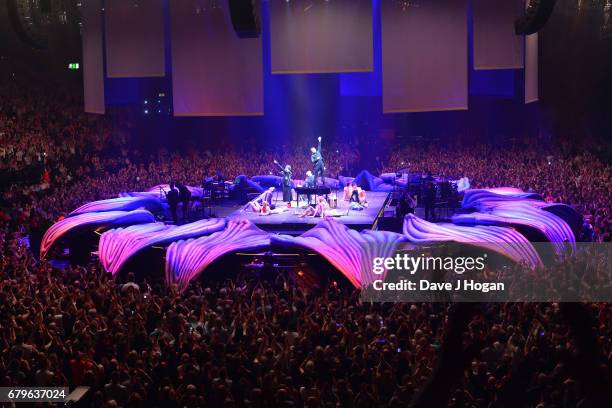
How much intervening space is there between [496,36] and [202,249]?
28.6ft

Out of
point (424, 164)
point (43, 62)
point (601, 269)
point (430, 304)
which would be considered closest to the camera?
point (430, 304)

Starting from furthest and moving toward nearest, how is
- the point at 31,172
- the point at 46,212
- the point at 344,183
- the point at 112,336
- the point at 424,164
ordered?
the point at 424,164, the point at 344,183, the point at 31,172, the point at 46,212, the point at 112,336

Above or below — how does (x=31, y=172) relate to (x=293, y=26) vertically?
below

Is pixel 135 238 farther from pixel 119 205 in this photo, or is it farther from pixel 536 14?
pixel 536 14

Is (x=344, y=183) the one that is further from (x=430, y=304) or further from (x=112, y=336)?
(x=112, y=336)

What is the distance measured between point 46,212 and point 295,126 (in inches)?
483

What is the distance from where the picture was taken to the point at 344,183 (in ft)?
62.0

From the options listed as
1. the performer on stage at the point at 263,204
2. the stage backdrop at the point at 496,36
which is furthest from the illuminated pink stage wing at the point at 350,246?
the stage backdrop at the point at 496,36

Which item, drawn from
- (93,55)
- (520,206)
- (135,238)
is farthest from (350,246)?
(93,55)

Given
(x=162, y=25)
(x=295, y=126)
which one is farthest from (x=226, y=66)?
(x=295, y=126)

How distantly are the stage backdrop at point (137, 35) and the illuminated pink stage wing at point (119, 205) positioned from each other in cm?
343

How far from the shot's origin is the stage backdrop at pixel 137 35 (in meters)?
16.4

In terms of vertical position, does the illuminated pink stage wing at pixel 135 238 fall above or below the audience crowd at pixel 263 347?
above

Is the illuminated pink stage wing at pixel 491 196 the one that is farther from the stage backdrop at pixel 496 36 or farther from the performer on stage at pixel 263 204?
the performer on stage at pixel 263 204
